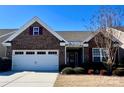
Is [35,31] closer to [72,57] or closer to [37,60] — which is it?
[37,60]

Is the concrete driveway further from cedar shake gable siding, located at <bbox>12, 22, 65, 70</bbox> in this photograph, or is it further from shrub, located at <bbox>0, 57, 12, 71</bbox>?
cedar shake gable siding, located at <bbox>12, 22, 65, 70</bbox>

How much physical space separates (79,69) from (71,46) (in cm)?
698

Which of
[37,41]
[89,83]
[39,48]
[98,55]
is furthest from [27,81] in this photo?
[98,55]

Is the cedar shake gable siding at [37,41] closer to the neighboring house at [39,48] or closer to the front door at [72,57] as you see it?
the neighboring house at [39,48]

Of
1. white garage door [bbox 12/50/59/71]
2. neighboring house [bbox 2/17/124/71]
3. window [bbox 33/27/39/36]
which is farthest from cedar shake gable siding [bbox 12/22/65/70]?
→ white garage door [bbox 12/50/59/71]

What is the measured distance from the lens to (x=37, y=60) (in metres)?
29.3

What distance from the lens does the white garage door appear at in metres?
29.2

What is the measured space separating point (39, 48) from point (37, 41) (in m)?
0.83

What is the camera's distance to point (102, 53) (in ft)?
97.2

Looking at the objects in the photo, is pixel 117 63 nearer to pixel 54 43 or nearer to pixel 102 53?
pixel 102 53
